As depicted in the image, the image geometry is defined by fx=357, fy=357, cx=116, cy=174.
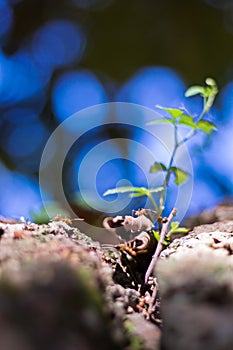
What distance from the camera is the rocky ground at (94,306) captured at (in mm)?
157

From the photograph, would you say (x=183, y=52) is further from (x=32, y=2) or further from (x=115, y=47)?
(x=32, y=2)

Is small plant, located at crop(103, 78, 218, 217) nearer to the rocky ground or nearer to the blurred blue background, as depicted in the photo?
the rocky ground

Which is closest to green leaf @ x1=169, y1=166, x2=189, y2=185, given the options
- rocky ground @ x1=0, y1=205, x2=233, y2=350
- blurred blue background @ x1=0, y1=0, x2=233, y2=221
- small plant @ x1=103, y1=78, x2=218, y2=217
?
small plant @ x1=103, y1=78, x2=218, y2=217

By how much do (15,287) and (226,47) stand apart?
7.20 ft

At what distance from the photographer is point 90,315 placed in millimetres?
173

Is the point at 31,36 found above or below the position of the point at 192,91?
above

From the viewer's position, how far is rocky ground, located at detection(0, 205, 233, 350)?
16 centimetres

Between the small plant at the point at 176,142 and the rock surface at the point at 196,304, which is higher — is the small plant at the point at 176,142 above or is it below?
above

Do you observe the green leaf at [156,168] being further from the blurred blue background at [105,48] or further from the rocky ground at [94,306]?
the blurred blue background at [105,48]

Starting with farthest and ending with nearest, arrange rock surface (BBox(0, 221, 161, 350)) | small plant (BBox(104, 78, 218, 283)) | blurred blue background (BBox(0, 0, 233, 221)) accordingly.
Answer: blurred blue background (BBox(0, 0, 233, 221))
small plant (BBox(104, 78, 218, 283))
rock surface (BBox(0, 221, 161, 350))

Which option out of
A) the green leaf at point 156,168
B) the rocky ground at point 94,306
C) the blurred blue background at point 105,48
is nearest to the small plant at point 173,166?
the green leaf at point 156,168

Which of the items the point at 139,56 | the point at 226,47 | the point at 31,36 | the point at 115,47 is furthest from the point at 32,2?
the point at 226,47

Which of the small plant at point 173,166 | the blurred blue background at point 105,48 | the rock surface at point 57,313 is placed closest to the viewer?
the rock surface at point 57,313

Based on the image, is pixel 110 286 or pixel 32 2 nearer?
pixel 110 286
